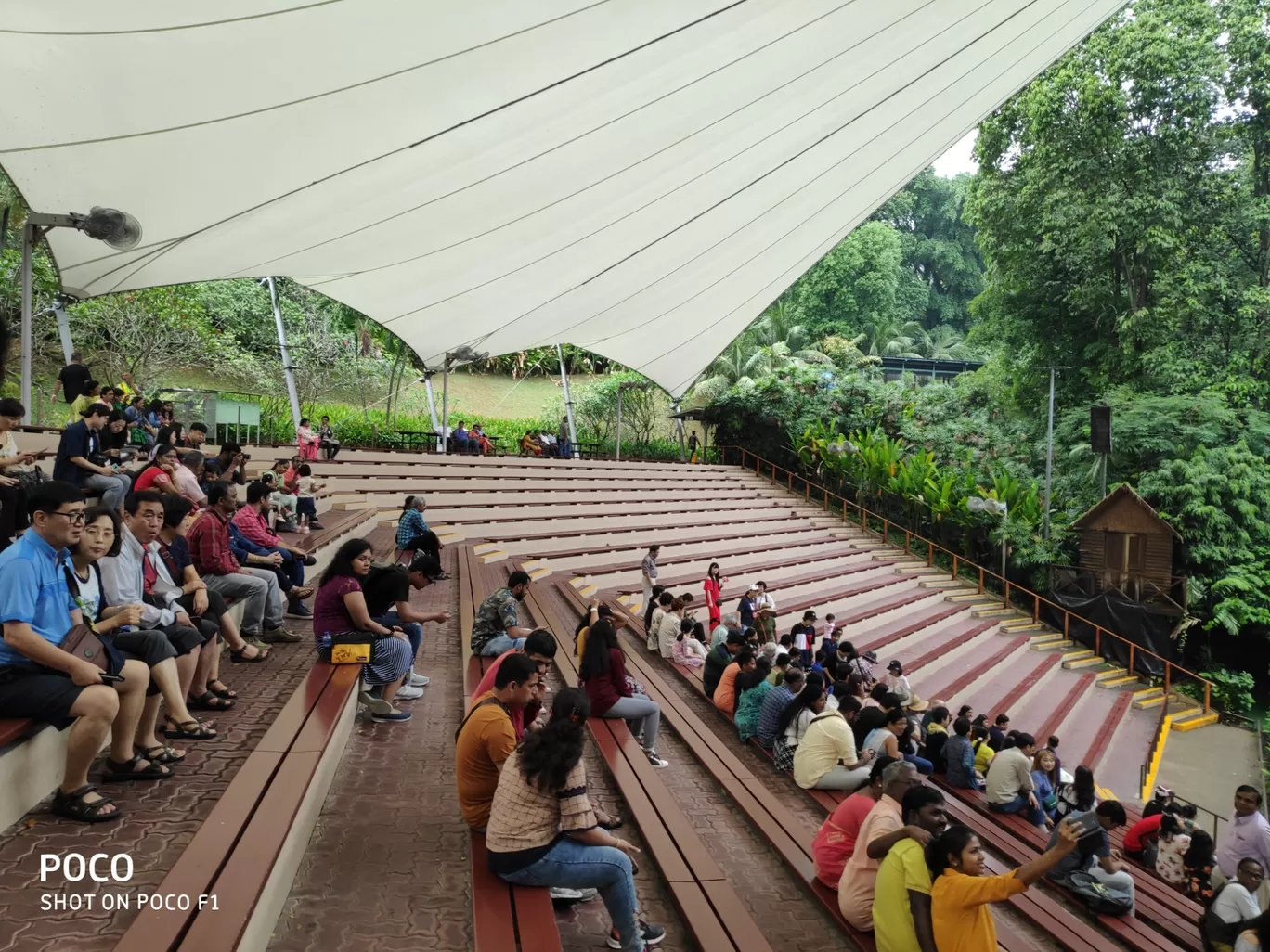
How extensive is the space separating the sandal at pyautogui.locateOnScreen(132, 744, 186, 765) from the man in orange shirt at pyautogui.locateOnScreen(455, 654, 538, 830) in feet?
4.02

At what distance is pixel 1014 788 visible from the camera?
6430 millimetres

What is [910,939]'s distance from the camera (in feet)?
10.1

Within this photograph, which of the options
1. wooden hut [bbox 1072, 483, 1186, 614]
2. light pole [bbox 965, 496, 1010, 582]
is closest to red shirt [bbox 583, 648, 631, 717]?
wooden hut [bbox 1072, 483, 1186, 614]

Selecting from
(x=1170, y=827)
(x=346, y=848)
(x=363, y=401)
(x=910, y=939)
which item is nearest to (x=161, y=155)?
(x=346, y=848)

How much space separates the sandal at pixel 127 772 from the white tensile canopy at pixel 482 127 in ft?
14.8

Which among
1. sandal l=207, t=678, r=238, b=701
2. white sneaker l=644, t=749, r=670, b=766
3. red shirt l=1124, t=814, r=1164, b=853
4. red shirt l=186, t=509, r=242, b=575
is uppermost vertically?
red shirt l=186, t=509, r=242, b=575

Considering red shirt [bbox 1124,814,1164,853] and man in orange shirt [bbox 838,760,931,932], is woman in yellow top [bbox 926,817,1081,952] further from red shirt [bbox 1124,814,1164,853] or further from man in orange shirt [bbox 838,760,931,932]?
red shirt [bbox 1124,814,1164,853]

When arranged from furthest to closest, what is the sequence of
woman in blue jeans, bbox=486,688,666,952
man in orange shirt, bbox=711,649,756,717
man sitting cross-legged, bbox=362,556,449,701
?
man in orange shirt, bbox=711,649,756,717
man sitting cross-legged, bbox=362,556,449,701
woman in blue jeans, bbox=486,688,666,952

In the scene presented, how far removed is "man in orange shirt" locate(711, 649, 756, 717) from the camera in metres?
6.63

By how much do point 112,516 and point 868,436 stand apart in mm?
21588

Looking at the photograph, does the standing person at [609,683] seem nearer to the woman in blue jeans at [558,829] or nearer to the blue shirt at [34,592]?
the woman in blue jeans at [558,829]

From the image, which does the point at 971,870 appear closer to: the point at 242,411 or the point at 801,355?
the point at 242,411

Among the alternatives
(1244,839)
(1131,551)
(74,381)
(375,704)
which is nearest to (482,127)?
(74,381)

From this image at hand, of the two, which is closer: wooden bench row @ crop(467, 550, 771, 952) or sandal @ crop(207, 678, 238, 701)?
wooden bench row @ crop(467, 550, 771, 952)
